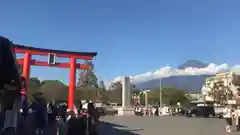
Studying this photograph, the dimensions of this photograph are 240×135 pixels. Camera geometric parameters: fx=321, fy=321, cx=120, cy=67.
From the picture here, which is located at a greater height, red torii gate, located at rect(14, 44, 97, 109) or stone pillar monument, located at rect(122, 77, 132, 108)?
red torii gate, located at rect(14, 44, 97, 109)

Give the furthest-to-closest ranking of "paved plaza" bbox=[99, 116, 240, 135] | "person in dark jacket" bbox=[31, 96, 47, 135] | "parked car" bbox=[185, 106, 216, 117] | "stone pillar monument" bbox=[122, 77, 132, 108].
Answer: "stone pillar monument" bbox=[122, 77, 132, 108], "parked car" bbox=[185, 106, 216, 117], "paved plaza" bbox=[99, 116, 240, 135], "person in dark jacket" bbox=[31, 96, 47, 135]

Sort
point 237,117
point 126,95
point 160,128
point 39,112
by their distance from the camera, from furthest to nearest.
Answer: point 126,95, point 160,128, point 237,117, point 39,112

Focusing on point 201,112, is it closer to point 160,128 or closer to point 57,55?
point 57,55

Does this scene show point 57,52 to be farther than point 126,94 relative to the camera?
No

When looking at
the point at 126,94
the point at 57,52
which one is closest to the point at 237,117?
the point at 57,52

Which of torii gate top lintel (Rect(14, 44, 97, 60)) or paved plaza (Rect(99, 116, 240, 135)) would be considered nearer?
paved plaza (Rect(99, 116, 240, 135))

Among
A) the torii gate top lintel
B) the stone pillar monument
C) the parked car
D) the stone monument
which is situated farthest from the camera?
the stone pillar monument

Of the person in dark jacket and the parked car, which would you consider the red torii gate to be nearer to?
the parked car

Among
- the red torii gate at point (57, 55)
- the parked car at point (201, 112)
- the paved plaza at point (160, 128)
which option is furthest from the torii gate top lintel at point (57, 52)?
the parked car at point (201, 112)

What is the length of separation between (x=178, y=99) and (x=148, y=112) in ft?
97.3

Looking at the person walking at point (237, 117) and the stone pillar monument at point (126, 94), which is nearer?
the person walking at point (237, 117)

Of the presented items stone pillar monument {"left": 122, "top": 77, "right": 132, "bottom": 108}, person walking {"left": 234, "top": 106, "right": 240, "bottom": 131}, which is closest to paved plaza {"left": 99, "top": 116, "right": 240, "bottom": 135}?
person walking {"left": 234, "top": 106, "right": 240, "bottom": 131}

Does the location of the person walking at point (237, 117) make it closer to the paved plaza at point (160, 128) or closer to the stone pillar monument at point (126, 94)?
the paved plaza at point (160, 128)

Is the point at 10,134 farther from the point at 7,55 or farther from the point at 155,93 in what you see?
the point at 155,93
